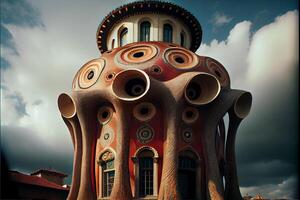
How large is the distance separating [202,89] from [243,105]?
416cm

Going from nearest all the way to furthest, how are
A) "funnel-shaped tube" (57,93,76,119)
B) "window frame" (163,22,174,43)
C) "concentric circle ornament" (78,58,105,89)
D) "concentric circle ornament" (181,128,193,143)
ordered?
1. "concentric circle ornament" (181,128,193,143)
2. "concentric circle ornament" (78,58,105,89)
3. "funnel-shaped tube" (57,93,76,119)
4. "window frame" (163,22,174,43)

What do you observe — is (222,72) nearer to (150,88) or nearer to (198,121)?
(198,121)

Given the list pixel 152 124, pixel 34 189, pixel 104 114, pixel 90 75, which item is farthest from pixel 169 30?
pixel 34 189

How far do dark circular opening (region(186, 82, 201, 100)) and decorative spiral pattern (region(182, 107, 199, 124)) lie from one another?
1.05 metres

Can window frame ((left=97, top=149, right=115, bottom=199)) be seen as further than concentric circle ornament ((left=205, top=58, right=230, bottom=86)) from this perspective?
No

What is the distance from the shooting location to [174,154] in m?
20.6

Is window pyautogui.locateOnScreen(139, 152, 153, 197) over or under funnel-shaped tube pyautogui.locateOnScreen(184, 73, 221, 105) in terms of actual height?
under

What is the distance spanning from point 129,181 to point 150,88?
6.00 meters

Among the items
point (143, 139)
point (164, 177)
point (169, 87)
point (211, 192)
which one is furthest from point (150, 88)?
point (211, 192)

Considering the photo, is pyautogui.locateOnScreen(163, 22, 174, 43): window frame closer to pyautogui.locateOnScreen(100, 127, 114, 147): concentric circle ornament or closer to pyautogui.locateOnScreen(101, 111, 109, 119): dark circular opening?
pyautogui.locateOnScreen(101, 111, 109, 119): dark circular opening

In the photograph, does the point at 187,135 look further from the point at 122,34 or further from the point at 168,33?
the point at 122,34

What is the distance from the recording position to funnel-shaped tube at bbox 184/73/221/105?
73.2 ft

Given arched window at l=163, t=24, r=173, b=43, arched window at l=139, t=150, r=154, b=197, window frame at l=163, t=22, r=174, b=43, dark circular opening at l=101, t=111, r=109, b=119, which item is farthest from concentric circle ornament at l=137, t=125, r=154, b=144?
arched window at l=163, t=24, r=173, b=43

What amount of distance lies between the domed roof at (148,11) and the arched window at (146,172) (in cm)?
1309
